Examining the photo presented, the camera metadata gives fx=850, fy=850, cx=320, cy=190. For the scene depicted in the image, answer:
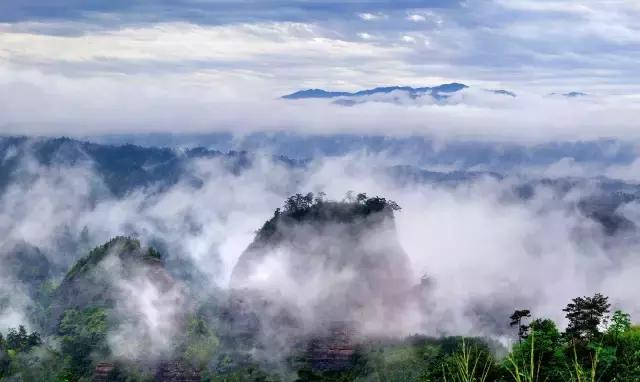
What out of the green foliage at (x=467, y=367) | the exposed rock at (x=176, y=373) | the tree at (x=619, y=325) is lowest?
the green foliage at (x=467, y=367)

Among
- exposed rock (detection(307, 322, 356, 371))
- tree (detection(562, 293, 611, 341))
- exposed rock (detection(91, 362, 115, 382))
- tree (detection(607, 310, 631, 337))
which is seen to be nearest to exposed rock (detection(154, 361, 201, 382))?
exposed rock (detection(91, 362, 115, 382))

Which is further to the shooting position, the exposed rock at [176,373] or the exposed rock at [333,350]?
the exposed rock at [176,373]

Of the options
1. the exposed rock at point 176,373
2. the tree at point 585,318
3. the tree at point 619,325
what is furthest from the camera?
the exposed rock at point 176,373

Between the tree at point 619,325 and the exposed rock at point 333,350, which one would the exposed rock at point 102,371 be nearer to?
the exposed rock at point 333,350

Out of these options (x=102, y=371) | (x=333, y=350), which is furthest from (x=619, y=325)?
(x=102, y=371)

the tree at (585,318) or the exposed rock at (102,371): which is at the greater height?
the exposed rock at (102,371)

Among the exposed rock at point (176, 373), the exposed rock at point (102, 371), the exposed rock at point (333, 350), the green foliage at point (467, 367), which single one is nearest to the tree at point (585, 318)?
the green foliage at point (467, 367)

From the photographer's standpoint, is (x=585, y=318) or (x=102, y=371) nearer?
(x=585, y=318)

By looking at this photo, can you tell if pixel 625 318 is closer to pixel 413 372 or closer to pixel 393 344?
pixel 413 372

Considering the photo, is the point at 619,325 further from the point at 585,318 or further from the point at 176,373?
the point at 176,373

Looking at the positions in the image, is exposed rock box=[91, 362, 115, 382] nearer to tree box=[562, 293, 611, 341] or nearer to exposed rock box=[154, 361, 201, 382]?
exposed rock box=[154, 361, 201, 382]

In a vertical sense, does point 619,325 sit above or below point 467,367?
above
